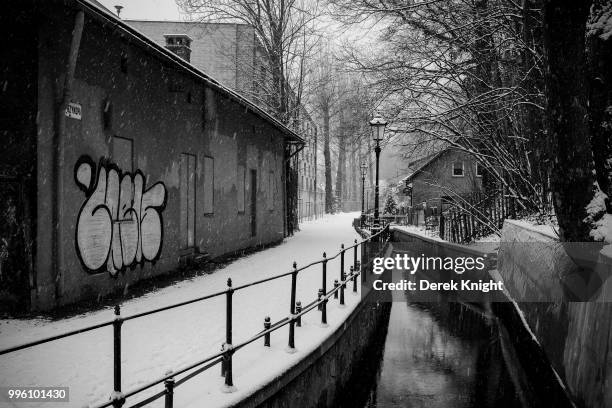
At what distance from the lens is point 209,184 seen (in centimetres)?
1353

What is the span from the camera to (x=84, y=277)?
8.05 metres

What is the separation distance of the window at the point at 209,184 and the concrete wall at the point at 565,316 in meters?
7.53

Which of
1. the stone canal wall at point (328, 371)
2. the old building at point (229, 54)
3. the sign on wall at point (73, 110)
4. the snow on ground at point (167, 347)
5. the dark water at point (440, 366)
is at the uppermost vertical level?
the old building at point (229, 54)

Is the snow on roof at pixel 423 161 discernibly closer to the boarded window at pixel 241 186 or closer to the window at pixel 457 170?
the window at pixel 457 170

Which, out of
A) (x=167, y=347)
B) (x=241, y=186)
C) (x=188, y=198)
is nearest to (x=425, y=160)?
(x=241, y=186)

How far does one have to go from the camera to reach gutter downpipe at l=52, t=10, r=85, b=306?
24.5 ft

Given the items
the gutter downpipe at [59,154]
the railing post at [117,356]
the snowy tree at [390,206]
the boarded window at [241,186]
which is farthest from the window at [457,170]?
the railing post at [117,356]

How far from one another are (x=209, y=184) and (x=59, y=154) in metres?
6.09

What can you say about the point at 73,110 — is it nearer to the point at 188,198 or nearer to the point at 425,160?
the point at 188,198

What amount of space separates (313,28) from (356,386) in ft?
70.4

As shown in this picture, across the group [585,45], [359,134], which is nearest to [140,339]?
[585,45]

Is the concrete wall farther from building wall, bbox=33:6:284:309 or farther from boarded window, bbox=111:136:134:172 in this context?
boarded window, bbox=111:136:134:172

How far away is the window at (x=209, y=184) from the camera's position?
13.2m

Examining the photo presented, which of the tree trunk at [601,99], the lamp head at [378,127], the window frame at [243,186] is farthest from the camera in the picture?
the window frame at [243,186]
